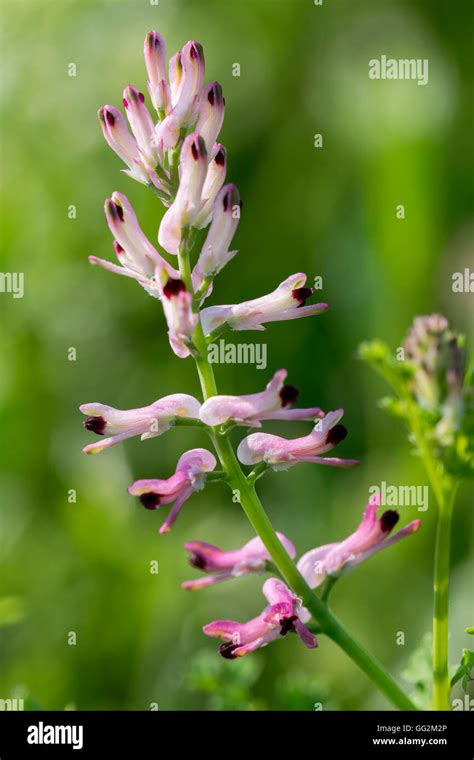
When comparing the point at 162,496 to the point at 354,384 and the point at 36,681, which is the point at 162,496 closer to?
the point at 36,681

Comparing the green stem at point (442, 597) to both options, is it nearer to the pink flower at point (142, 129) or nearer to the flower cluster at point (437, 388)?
the flower cluster at point (437, 388)

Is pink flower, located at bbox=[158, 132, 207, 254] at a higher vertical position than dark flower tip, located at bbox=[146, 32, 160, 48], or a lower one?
lower

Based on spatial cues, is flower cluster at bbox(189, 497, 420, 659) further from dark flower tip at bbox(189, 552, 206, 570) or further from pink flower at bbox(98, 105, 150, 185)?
pink flower at bbox(98, 105, 150, 185)

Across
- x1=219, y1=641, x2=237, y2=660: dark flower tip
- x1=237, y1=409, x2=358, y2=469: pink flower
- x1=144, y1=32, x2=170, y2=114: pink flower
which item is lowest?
x1=219, y1=641, x2=237, y2=660: dark flower tip

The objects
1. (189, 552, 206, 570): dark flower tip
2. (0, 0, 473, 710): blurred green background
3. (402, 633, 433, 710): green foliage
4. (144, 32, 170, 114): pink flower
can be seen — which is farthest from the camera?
(0, 0, 473, 710): blurred green background

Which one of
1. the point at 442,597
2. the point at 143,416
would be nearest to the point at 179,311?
the point at 143,416

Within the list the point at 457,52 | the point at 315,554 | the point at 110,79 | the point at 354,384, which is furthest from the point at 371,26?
the point at 315,554

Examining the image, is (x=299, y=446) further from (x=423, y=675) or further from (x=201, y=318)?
(x=423, y=675)

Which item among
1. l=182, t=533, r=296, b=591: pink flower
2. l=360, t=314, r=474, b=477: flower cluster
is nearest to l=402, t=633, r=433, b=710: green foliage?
l=182, t=533, r=296, b=591: pink flower
